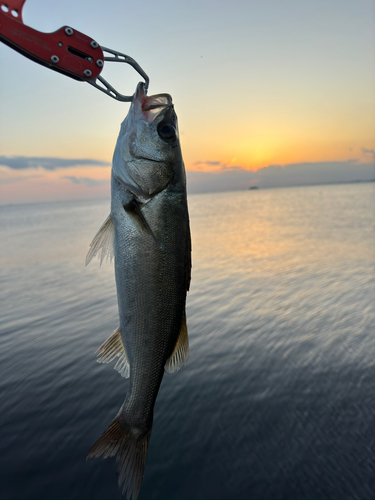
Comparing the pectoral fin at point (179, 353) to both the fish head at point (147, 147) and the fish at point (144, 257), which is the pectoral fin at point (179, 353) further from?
the fish head at point (147, 147)

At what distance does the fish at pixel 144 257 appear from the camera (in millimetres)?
2998

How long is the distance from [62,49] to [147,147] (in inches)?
37.8

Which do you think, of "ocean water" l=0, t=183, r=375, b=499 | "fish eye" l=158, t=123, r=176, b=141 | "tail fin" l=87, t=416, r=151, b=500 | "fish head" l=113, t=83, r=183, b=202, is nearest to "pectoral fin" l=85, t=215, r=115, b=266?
"fish head" l=113, t=83, r=183, b=202

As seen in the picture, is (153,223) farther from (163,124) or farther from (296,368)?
(296,368)

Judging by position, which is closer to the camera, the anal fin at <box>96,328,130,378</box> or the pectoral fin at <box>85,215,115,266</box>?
the pectoral fin at <box>85,215,115,266</box>

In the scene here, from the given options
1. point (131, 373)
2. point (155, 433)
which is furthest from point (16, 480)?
point (131, 373)

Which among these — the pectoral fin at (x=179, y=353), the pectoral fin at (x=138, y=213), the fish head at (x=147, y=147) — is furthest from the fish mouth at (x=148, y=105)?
the pectoral fin at (x=179, y=353)

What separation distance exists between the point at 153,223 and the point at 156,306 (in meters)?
0.70

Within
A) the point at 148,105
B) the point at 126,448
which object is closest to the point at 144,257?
the point at 148,105

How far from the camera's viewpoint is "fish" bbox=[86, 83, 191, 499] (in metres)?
3.00

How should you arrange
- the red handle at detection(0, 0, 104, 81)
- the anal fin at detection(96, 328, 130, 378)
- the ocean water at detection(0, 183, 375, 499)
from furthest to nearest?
the ocean water at detection(0, 183, 375, 499) → the anal fin at detection(96, 328, 130, 378) → the red handle at detection(0, 0, 104, 81)

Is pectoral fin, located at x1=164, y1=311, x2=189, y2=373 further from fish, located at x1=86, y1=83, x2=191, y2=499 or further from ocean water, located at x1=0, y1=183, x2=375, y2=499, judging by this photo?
ocean water, located at x1=0, y1=183, x2=375, y2=499

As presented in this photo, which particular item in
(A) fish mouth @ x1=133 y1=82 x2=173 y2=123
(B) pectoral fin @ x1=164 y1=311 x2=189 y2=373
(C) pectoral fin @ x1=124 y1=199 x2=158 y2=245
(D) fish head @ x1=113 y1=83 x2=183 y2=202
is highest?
(A) fish mouth @ x1=133 y1=82 x2=173 y2=123

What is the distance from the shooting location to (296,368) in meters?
7.76
